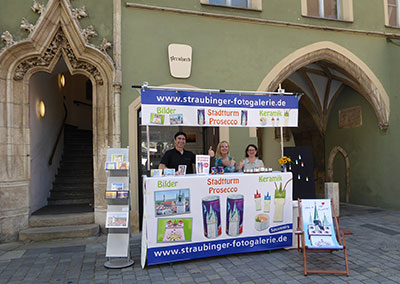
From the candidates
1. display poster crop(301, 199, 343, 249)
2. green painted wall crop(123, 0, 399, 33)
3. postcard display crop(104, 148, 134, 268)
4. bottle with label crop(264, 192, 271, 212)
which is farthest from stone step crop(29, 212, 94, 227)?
green painted wall crop(123, 0, 399, 33)

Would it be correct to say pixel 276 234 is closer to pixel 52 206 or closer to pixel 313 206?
pixel 313 206

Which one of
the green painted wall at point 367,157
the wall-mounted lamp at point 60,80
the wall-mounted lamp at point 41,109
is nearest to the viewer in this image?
the wall-mounted lamp at point 41,109

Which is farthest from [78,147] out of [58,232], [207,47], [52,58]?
[207,47]

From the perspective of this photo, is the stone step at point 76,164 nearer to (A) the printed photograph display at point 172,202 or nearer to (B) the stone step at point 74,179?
(B) the stone step at point 74,179

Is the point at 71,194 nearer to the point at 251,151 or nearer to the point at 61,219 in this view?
the point at 61,219

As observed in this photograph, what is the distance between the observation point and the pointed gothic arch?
7613mm

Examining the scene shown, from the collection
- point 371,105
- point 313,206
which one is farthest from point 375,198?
point 313,206

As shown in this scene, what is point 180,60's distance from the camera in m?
6.83

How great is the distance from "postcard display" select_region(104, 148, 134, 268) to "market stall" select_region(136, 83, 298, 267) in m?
0.28

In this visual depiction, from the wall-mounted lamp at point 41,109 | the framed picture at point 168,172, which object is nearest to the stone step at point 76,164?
the wall-mounted lamp at point 41,109

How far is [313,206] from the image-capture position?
471 centimetres

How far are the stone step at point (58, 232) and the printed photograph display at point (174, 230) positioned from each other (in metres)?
2.30

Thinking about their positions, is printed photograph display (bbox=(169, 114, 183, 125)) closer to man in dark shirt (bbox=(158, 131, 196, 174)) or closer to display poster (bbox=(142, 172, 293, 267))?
man in dark shirt (bbox=(158, 131, 196, 174))

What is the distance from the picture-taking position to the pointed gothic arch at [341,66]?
7.61 m
